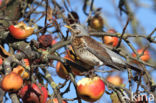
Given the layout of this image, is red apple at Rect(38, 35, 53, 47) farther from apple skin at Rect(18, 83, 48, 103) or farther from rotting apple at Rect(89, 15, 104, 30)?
rotting apple at Rect(89, 15, 104, 30)

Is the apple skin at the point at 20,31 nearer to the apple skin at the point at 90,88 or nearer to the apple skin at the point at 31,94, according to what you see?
the apple skin at the point at 31,94

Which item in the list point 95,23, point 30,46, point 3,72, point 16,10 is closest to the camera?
point 3,72

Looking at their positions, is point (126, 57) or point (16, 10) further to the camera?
point (16, 10)

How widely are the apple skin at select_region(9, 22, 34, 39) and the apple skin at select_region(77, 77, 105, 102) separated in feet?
3.98

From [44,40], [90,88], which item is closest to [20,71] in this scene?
[44,40]

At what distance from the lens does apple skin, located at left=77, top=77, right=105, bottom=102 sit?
8.20ft

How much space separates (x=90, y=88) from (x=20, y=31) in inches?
54.4

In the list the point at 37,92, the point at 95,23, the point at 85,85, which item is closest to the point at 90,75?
the point at 85,85

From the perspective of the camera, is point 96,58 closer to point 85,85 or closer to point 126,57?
point 126,57

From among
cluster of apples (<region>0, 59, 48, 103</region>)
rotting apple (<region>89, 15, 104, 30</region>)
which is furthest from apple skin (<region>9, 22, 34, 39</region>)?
rotting apple (<region>89, 15, 104, 30</region>)

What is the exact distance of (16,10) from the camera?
3910 mm

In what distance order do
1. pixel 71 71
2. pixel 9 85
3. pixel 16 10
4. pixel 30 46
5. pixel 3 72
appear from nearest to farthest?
1. pixel 9 85
2. pixel 3 72
3. pixel 71 71
4. pixel 30 46
5. pixel 16 10

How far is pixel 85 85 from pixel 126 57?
1278 mm

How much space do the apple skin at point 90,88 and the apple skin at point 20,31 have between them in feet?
3.98
